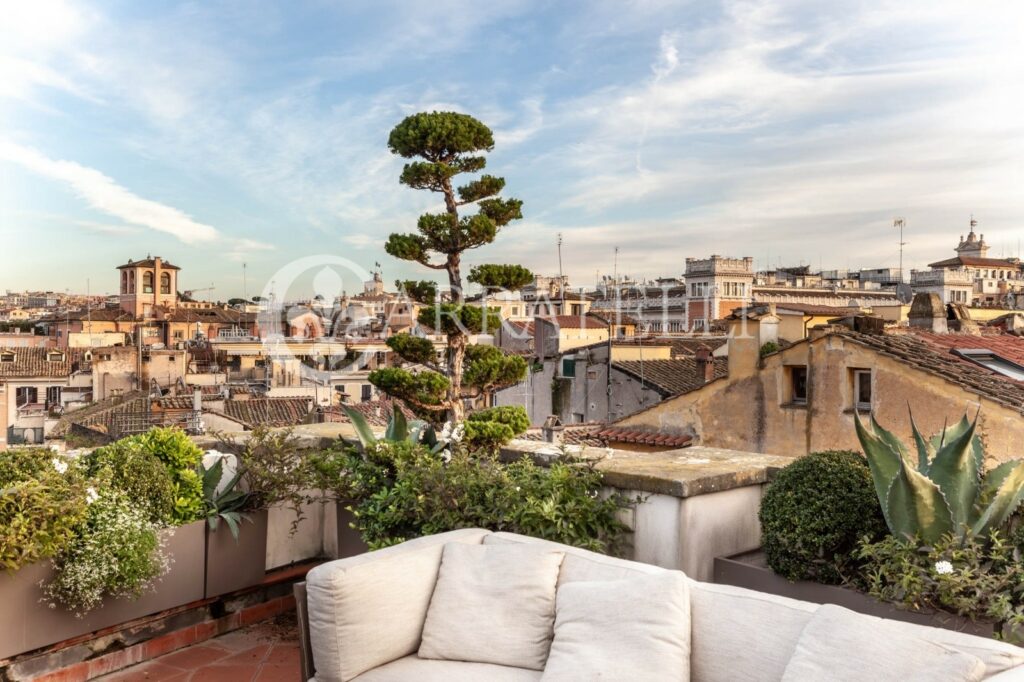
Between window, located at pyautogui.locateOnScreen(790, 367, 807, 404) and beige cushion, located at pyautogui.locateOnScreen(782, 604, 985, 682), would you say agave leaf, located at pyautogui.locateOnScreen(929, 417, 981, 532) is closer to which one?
beige cushion, located at pyautogui.locateOnScreen(782, 604, 985, 682)

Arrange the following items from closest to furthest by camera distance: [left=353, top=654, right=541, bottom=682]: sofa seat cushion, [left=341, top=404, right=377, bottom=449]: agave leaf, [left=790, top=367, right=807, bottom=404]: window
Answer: [left=353, top=654, right=541, bottom=682]: sofa seat cushion → [left=341, top=404, right=377, bottom=449]: agave leaf → [left=790, top=367, right=807, bottom=404]: window

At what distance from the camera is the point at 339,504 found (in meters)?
3.76

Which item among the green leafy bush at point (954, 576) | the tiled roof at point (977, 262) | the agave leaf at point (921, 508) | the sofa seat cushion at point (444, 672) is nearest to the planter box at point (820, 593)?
the green leafy bush at point (954, 576)

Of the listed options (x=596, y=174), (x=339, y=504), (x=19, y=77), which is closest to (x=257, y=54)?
(x=19, y=77)

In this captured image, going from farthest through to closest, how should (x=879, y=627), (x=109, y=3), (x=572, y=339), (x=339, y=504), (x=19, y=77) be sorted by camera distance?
(x=572, y=339) < (x=19, y=77) < (x=109, y=3) < (x=339, y=504) < (x=879, y=627)

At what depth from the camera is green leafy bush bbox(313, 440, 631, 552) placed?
111 inches

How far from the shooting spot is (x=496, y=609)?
2.29m

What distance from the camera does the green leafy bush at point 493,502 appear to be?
9.29 ft

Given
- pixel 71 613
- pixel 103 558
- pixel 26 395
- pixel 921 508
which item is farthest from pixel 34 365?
pixel 921 508

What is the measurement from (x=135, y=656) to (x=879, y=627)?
2687mm

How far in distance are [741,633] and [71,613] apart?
7.47ft

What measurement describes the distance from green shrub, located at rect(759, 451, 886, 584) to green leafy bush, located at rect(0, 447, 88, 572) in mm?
2359

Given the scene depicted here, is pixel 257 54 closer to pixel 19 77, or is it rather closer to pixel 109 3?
pixel 109 3

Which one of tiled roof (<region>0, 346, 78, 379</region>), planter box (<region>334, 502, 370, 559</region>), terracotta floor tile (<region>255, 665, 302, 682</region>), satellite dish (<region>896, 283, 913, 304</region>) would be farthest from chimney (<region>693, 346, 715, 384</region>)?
satellite dish (<region>896, 283, 913, 304</region>)
